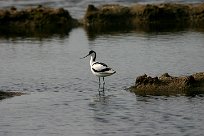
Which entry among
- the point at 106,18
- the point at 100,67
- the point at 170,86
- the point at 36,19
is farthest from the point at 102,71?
the point at 36,19

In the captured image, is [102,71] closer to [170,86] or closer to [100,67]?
[100,67]

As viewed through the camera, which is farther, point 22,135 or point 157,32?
point 157,32

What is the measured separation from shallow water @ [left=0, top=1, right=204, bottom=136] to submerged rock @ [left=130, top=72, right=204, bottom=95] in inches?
25.7

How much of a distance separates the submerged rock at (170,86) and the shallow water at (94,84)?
652 mm

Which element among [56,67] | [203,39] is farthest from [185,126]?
[203,39]

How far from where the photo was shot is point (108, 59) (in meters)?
32.9

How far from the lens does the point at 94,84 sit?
26969 mm

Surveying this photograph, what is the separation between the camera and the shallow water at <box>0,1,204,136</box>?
20.2 m

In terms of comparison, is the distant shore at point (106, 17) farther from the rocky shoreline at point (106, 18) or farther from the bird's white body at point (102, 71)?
the bird's white body at point (102, 71)

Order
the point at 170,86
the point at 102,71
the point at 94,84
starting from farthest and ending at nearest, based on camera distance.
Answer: the point at 94,84
the point at 102,71
the point at 170,86

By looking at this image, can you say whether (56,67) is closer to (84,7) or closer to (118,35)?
(118,35)

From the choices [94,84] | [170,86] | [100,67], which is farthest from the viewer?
[94,84]

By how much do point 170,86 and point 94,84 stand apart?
3321 mm

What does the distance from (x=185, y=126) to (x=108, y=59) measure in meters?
13.3
